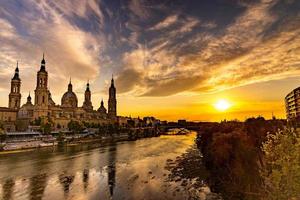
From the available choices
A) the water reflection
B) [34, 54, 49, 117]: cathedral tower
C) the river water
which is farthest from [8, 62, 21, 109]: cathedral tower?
the water reflection

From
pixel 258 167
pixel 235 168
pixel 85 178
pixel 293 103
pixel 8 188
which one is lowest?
pixel 85 178

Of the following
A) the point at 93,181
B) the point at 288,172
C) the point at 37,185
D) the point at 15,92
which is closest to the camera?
the point at 288,172

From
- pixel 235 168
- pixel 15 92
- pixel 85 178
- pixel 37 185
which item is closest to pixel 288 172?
pixel 235 168

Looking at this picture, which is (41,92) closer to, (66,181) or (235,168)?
(66,181)

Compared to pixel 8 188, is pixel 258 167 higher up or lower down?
higher up

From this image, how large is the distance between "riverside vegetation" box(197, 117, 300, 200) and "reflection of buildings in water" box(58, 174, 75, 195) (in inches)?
838

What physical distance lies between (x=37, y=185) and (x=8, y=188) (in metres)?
3.86

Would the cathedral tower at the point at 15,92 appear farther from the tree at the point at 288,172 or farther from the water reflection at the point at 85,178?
the tree at the point at 288,172

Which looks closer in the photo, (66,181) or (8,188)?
(8,188)

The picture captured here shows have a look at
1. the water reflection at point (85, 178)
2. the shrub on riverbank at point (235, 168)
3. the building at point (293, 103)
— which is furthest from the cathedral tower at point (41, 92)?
the building at point (293, 103)

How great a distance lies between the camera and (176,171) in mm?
49219

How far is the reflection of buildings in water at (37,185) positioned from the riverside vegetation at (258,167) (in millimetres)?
24437

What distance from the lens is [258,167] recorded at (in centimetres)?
3469

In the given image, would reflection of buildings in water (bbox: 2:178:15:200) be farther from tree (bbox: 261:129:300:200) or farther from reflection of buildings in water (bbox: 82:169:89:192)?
tree (bbox: 261:129:300:200)
